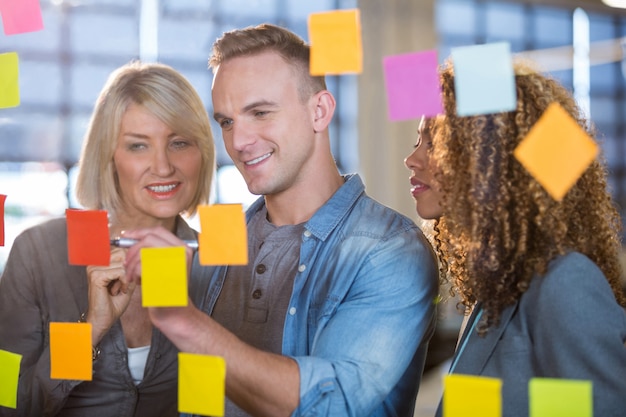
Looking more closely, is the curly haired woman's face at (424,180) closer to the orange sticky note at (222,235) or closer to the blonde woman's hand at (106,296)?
the orange sticky note at (222,235)

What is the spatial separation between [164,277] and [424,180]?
1.80 ft

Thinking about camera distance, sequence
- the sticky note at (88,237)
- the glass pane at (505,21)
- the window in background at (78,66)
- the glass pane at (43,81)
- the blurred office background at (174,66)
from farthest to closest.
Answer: the glass pane at (505,21)
the glass pane at (43,81)
the window in background at (78,66)
the blurred office background at (174,66)
the sticky note at (88,237)

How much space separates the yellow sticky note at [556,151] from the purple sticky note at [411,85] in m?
0.16

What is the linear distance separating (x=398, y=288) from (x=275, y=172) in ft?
1.13

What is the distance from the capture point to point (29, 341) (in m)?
1.73

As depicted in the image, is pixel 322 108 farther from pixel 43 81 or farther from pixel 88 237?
pixel 43 81

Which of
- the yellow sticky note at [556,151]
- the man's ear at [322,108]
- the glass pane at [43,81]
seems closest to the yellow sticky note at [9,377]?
the man's ear at [322,108]

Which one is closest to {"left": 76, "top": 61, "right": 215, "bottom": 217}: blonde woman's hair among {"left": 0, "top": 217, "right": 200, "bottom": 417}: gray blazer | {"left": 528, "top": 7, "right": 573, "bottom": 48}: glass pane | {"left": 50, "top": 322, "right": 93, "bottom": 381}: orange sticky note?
{"left": 0, "top": 217, "right": 200, "bottom": 417}: gray blazer

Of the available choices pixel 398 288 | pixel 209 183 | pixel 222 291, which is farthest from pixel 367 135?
pixel 398 288

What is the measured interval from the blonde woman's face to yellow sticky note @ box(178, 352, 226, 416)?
55 cm

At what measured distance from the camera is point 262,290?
156 cm

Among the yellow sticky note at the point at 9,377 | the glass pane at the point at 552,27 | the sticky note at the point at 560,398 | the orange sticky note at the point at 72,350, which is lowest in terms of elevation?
the yellow sticky note at the point at 9,377

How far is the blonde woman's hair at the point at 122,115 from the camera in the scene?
1.73 meters

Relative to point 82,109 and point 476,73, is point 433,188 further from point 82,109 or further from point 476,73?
point 82,109
